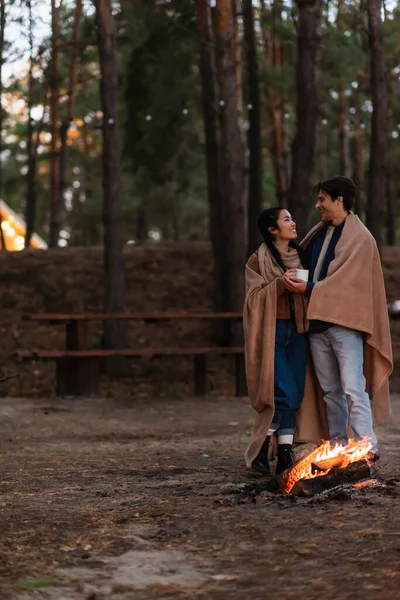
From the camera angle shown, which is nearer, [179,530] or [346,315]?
[179,530]

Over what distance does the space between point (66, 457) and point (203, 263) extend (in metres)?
18.0

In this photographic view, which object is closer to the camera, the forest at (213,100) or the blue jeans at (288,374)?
the blue jeans at (288,374)

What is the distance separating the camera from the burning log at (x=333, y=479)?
7316mm

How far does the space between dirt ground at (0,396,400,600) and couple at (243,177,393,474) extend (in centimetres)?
51

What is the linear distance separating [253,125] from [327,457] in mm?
16202

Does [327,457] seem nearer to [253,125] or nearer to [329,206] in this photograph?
[329,206]

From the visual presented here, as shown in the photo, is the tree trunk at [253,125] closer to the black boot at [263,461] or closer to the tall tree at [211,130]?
the tall tree at [211,130]

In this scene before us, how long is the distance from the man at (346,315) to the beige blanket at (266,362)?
0.24 metres

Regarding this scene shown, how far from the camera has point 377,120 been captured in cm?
2211

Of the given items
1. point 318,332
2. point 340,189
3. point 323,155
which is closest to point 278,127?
point 323,155

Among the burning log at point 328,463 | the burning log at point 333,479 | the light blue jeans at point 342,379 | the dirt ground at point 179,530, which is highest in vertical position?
the light blue jeans at point 342,379

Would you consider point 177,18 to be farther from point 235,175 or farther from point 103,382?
point 103,382

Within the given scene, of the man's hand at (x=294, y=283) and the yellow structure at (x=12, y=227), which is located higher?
the yellow structure at (x=12, y=227)

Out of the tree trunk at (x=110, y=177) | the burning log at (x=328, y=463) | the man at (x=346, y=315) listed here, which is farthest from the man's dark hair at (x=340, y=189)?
the tree trunk at (x=110, y=177)
